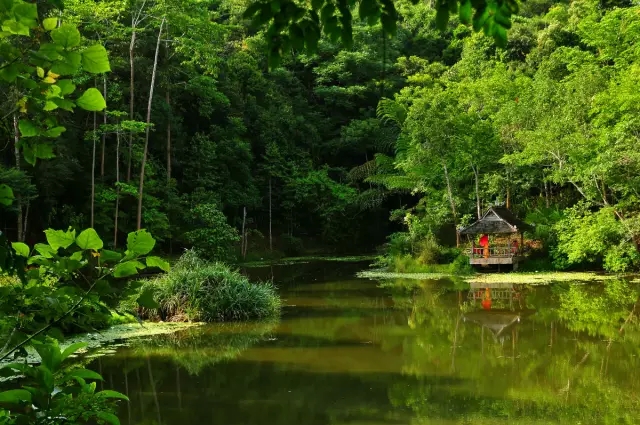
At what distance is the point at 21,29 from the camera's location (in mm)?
1335

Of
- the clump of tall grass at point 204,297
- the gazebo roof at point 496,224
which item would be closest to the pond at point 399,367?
the clump of tall grass at point 204,297

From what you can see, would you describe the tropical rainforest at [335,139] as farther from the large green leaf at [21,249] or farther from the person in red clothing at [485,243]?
the large green leaf at [21,249]

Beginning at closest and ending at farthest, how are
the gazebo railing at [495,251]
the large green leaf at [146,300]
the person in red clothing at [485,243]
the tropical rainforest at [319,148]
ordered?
the large green leaf at [146,300]
the tropical rainforest at [319,148]
the gazebo railing at [495,251]
the person in red clothing at [485,243]

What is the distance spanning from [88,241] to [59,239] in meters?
0.07

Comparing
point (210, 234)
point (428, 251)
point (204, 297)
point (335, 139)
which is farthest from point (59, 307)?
point (335, 139)

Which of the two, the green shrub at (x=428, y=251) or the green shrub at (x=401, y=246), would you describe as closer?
the green shrub at (x=428, y=251)

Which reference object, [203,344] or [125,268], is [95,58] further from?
[203,344]

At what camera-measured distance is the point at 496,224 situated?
18.2 metres

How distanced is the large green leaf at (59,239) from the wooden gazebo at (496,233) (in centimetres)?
1741

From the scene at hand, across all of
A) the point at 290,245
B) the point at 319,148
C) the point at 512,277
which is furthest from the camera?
the point at 319,148

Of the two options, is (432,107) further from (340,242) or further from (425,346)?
(425,346)

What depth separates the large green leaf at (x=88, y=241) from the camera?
1438 mm

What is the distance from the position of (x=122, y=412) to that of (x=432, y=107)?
15803 millimetres

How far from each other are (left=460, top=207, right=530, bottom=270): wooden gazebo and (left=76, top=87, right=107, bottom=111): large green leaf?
1746 cm
